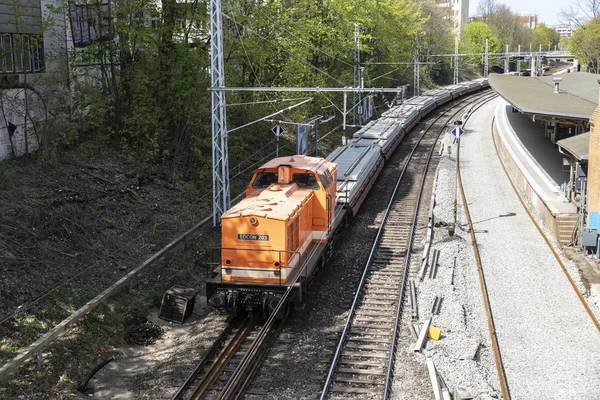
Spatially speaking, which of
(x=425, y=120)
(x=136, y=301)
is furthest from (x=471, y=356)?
(x=425, y=120)

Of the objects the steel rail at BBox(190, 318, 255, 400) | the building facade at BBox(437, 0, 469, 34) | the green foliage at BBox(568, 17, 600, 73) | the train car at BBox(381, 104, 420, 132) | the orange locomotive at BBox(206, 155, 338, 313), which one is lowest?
the steel rail at BBox(190, 318, 255, 400)

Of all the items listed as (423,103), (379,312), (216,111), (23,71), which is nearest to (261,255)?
(379,312)

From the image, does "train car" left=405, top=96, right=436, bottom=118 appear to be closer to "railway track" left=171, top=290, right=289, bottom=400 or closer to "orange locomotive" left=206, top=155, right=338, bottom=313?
"orange locomotive" left=206, top=155, right=338, bottom=313

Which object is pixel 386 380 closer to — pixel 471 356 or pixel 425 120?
pixel 471 356

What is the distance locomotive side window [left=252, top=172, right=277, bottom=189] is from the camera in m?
17.6

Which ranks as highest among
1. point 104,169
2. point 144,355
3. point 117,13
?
point 117,13

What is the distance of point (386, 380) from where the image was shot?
1238cm

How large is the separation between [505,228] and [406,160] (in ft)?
45.2

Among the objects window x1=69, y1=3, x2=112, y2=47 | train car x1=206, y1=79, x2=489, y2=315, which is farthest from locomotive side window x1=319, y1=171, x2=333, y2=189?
window x1=69, y1=3, x2=112, y2=47

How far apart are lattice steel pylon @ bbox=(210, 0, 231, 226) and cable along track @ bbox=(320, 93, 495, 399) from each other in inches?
218

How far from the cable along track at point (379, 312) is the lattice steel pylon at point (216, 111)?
555 centimetres

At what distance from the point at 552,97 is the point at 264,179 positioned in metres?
21.1

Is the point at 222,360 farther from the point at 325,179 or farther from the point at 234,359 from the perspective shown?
the point at 325,179

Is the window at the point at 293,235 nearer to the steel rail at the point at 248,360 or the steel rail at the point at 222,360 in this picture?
the steel rail at the point at 248,360
